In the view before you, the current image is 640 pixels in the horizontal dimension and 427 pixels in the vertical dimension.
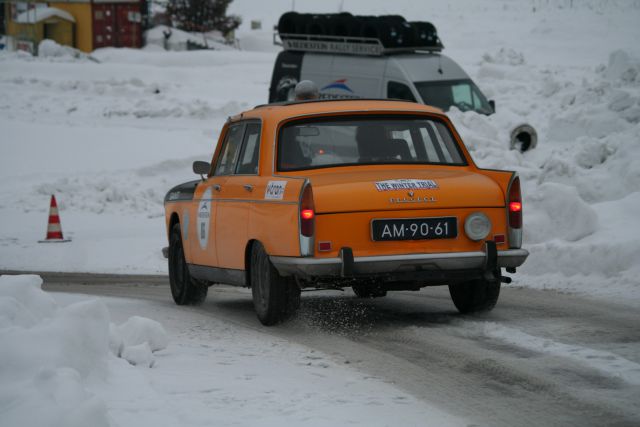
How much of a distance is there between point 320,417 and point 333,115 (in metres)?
4.23

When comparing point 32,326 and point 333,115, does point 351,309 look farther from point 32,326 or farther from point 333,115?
point 32,326

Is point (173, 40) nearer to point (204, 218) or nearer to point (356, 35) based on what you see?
point (356, 35)

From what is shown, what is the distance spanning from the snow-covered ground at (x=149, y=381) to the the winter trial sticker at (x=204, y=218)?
268 cm

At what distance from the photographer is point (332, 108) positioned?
9.48 m

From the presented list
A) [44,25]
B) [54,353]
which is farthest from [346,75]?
[44,25]

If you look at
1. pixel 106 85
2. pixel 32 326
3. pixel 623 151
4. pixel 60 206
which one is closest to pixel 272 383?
pixel 32 326

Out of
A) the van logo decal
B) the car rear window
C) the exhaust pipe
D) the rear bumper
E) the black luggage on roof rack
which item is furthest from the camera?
the van logo decal

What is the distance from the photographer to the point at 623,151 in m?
16.8

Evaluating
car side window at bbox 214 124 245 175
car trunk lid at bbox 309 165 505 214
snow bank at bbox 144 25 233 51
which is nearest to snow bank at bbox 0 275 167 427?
car trunk lid at bbox 309 165 505 214

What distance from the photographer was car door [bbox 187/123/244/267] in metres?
9.99

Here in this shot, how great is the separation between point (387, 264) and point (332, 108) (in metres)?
1.71

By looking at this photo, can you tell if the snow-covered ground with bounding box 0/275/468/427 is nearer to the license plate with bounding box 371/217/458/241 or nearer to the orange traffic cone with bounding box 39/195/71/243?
the license plate with bounding box 371/217/458/241

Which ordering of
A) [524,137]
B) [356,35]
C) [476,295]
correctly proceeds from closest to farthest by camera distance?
[476,295], [524,137], [356,35]

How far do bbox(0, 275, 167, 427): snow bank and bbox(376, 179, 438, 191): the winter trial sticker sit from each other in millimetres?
2009
